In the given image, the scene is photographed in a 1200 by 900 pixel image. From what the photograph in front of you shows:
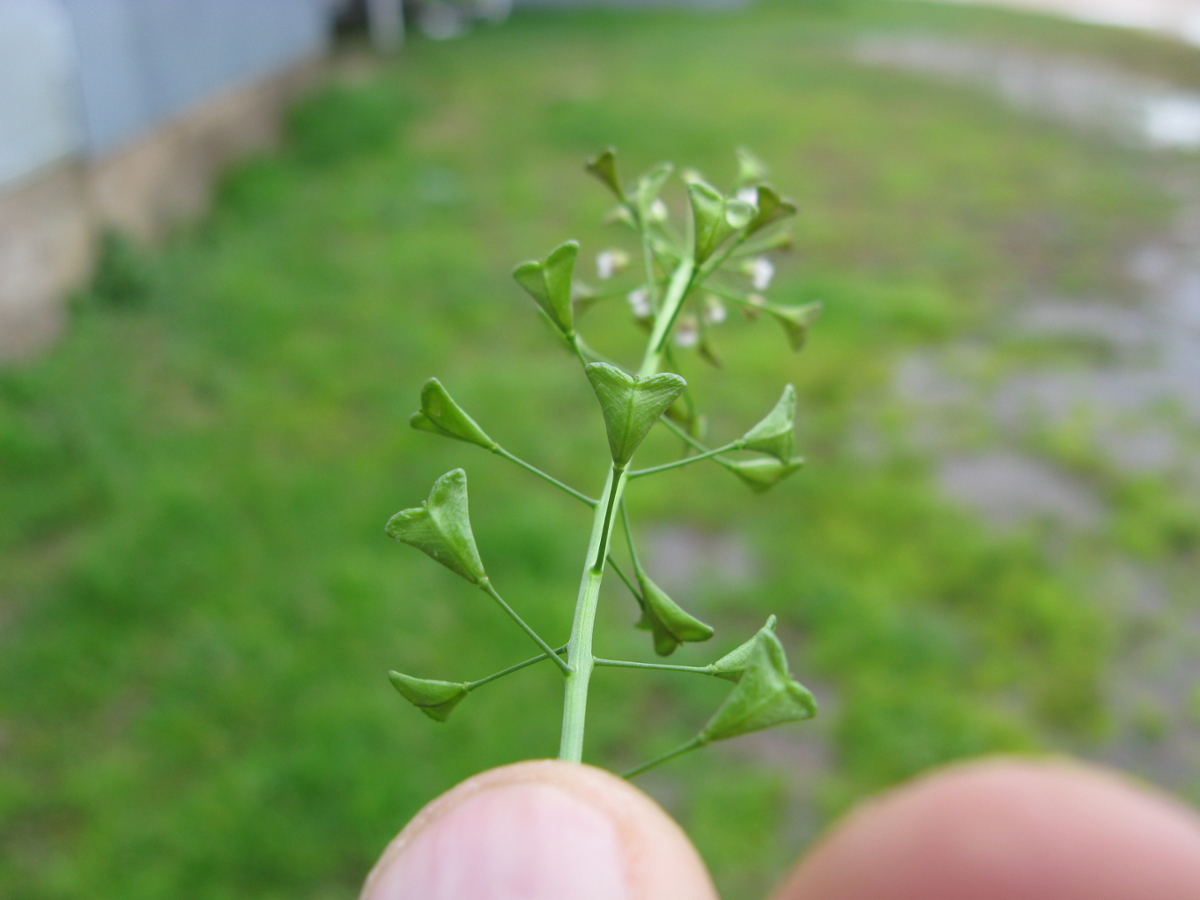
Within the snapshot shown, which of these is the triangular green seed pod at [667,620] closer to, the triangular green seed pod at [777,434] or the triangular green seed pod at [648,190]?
the triangular green seed pod at [777,434]

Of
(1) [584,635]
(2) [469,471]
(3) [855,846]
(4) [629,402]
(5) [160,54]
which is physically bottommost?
(2) [469,471]

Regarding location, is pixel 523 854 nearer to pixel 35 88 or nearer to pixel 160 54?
pixel 35 88

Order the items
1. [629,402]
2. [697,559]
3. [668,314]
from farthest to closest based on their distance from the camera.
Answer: [697,559]
[668,314]
[629,402]

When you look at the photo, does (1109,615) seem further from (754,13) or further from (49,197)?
(754,13)

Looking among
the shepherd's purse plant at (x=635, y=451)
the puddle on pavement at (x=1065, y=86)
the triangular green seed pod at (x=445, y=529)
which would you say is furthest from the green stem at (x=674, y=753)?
the puddle on pavement at (x=1065, y=86)

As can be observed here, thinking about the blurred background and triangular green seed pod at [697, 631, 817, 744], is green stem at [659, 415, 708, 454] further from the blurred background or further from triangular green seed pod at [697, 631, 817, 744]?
the blurred background

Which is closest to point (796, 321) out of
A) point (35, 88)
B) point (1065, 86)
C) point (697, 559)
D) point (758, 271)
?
point (758, 271)

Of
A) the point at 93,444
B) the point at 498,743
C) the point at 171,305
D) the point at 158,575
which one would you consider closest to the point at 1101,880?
the point at 498,743
